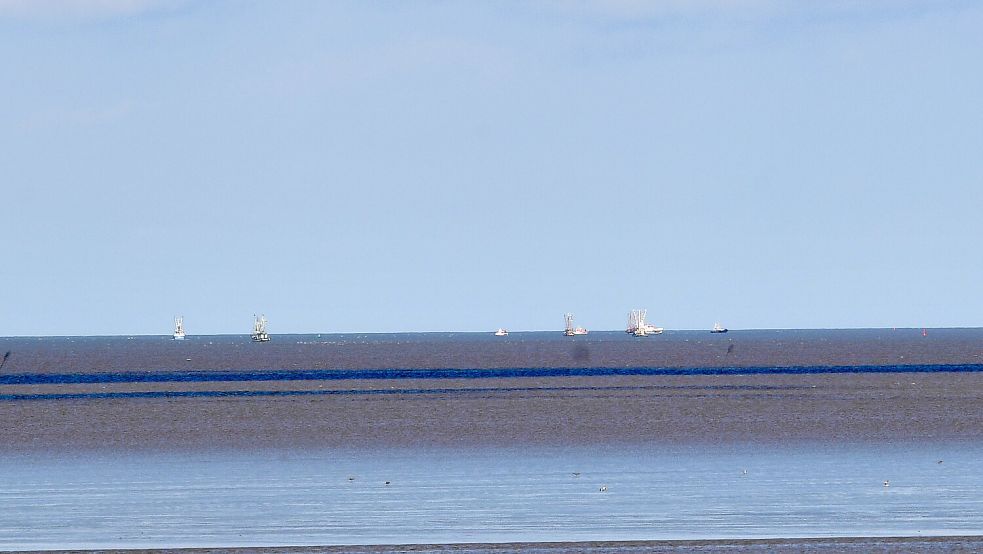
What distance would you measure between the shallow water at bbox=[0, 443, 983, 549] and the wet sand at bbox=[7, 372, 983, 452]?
15.7ft

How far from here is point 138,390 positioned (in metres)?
90.1

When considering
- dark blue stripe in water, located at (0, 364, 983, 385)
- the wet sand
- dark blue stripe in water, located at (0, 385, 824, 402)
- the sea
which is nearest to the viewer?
the sea

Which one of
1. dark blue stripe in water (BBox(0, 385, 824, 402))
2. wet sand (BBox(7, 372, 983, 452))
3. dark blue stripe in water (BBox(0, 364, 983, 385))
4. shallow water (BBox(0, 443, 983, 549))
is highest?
dark blue stripe in water (BBox(0, 364, 983, 385))

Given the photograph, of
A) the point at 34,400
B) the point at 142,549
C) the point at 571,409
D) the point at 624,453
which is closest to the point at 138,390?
the point at 34,400

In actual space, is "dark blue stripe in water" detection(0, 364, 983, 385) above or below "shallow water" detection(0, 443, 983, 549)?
above

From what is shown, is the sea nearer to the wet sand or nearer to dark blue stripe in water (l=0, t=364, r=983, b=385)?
the wet sand

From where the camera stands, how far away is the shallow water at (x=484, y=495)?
80.0 feet

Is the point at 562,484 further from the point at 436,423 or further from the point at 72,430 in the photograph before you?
the point at 72,430

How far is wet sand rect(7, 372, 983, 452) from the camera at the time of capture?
152 feet

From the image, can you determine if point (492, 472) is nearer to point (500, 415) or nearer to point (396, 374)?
point (500, 415)

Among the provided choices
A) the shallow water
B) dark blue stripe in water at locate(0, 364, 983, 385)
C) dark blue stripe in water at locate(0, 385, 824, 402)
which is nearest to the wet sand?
dark blue stripe in water at locate(0, 385, 824, 402)

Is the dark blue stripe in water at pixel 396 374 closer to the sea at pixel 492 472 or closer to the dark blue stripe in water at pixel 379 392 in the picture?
the dark blue stripe in water at pixel 379 392

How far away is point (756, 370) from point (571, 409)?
64.5m

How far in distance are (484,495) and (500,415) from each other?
2948cm
